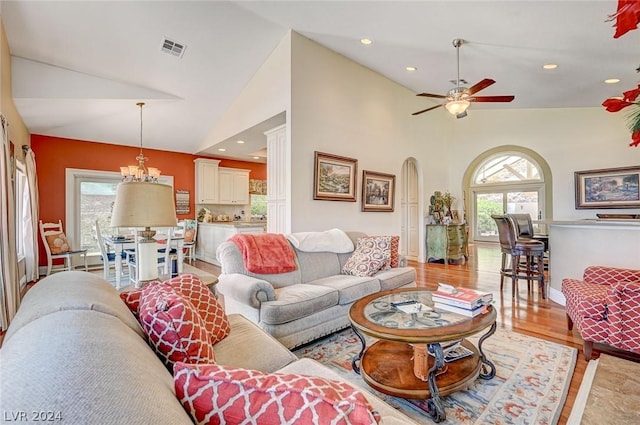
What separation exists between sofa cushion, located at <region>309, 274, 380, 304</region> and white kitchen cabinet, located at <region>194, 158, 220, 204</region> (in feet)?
17.2

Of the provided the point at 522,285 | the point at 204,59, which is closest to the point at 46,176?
the point at 204,59

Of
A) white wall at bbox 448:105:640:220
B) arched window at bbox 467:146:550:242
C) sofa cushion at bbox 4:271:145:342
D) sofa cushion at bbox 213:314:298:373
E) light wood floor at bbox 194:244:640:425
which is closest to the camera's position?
sofa cushion at bbox 4:271:145:342

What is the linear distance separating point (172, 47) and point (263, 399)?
4808 millimetres

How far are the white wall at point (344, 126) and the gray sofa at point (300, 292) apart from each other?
3.60 ft

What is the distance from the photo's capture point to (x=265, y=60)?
4.84 meters

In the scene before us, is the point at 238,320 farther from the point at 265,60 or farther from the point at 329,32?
the point at 265,60

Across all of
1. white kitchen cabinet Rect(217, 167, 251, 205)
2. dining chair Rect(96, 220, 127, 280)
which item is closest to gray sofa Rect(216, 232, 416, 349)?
dining chair Rect(96, 220, 127, 280)

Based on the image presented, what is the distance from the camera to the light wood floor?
7.90 feet

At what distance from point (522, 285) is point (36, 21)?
7349mm

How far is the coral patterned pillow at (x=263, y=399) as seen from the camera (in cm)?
67

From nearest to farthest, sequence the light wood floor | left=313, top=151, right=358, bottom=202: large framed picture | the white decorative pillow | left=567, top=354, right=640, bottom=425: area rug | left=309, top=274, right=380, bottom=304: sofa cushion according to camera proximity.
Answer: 1. left=567, top=354, right=640, bottom=425: area rug
2. the light wood floor
3. left=309, top=274, right=380, bottom=304: sofa cushion
4. the white decorative pillow
5. left=313, top=151, right=358, bottom=202: large framed picture

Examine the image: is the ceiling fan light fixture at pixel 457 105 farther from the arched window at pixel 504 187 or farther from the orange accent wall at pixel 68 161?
the orange accent wall at pixel 68 161

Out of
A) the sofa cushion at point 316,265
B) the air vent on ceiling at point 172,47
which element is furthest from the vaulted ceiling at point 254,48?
the sofa cushion at point 316,265

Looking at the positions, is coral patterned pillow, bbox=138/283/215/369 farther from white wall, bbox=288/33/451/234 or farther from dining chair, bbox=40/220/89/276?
dining chair, bbox=40/220/89/276
